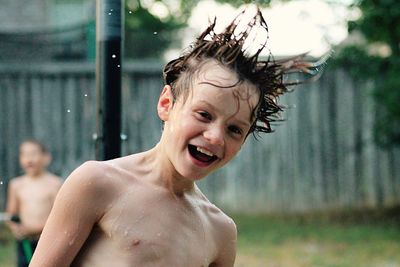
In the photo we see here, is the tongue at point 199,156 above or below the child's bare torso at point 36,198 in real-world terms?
above

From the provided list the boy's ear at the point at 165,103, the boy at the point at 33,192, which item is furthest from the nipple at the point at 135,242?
the boy at the point at 33,192

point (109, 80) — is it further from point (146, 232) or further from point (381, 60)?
point (381, 60)

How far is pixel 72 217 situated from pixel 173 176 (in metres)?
0.27

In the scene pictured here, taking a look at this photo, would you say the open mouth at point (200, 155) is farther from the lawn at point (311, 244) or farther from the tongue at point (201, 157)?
the lawn at point (311, 244)

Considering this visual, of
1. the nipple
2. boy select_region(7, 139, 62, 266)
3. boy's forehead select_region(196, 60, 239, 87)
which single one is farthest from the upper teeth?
boy select_region(7, 139, 62, 266)

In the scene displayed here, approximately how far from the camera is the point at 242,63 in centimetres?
171

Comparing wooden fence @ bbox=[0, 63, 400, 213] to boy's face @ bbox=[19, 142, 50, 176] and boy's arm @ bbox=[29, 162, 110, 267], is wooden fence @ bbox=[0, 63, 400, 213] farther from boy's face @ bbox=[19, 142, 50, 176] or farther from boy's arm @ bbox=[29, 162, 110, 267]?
boy's arm @ bbox=[29, 162, 110, 267]

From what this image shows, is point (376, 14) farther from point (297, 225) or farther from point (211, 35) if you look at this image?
point (211, 35)

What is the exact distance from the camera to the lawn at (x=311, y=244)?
Result: 21.1 feet

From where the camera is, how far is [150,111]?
339 inches

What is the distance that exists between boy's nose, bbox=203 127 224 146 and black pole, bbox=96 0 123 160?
559mm

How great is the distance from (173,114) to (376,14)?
6.12 m

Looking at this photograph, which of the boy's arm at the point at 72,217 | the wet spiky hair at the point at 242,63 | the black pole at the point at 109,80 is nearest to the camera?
the boy's arm at the point at 72,217

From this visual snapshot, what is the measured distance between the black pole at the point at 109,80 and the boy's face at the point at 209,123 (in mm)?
457
